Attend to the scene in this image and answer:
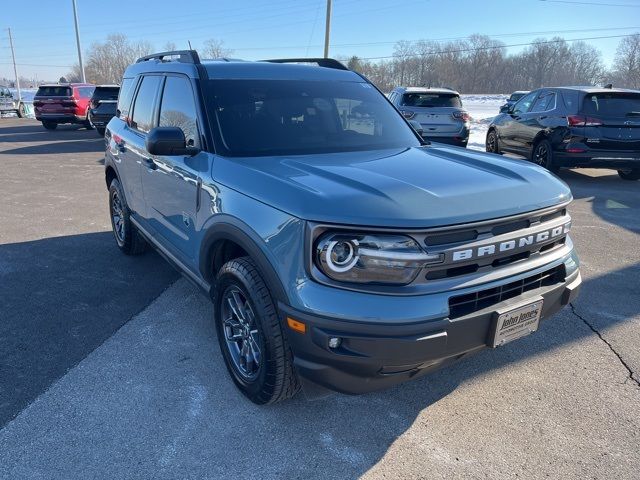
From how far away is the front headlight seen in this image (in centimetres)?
220

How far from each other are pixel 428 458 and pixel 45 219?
21.2 ft

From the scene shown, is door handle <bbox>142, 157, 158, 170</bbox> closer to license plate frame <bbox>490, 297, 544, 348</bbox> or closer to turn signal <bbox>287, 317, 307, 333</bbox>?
turn signal <bbox>287, 317, 307, 333</bbox>

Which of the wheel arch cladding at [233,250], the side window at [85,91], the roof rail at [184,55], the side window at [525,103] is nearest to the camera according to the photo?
the wheel arch cladding at [233,250]

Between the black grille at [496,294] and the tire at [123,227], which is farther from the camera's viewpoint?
the tire at [123,227]

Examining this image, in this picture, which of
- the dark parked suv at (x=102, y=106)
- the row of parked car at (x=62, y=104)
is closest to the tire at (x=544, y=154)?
the dark parked suv at (x=102, y=106)

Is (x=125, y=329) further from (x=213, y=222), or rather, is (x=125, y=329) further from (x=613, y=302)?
(x=613, y=302)

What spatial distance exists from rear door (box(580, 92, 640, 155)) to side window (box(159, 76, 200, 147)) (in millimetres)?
7785

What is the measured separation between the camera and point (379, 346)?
2.14 metres

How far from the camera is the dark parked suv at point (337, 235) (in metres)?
2.20

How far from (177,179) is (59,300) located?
1.78 m

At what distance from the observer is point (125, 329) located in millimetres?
3787

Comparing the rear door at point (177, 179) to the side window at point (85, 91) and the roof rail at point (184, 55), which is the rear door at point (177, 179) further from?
the side window at point (85, 91)

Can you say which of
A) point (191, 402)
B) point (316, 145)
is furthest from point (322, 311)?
point (316, 145)

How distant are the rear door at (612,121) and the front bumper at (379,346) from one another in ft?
25.8
